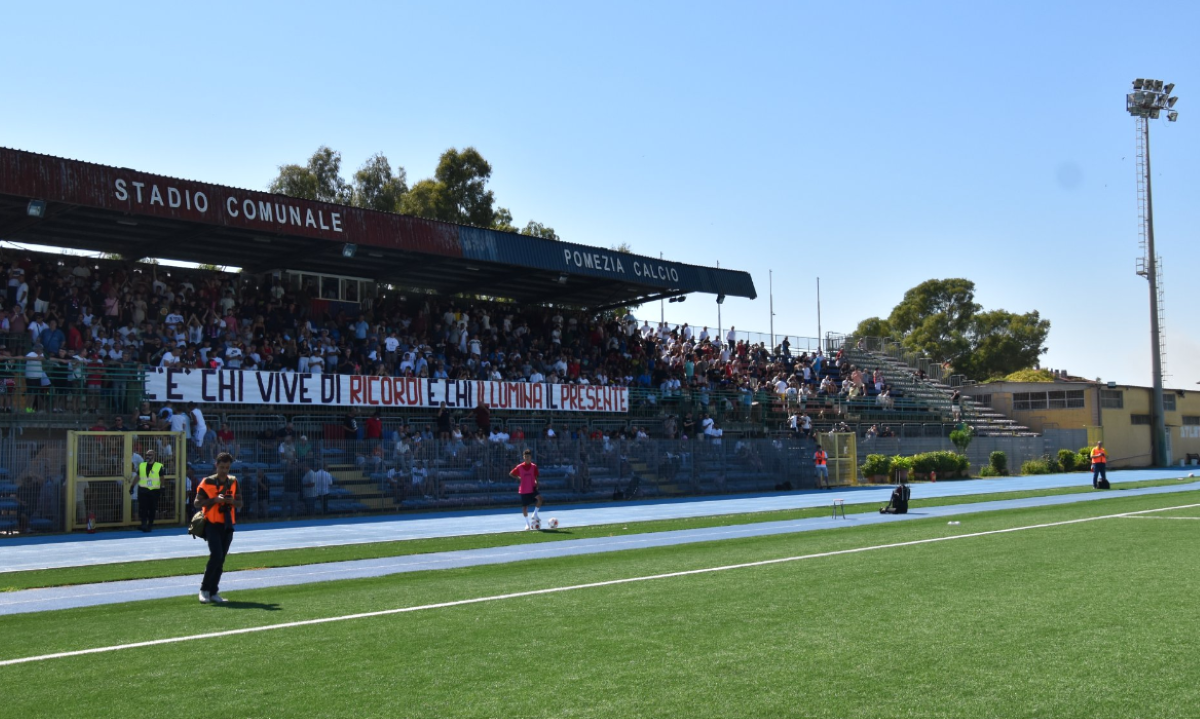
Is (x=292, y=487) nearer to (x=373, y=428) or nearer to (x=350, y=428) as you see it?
(x=350, y=428)

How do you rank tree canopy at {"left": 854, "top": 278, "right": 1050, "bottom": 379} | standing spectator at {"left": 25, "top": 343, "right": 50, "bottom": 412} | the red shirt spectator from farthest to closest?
tree canopy at {"left": 854, "top": 278, "right": 1050, "bottom": 379}, the red shirt spectator, standing spectator at {"left": 25, "top": 343, "right": 50, "bottom": 412}

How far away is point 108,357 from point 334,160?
35.1 m

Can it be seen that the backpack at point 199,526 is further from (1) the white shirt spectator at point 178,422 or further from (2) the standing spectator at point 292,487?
(1) the white shirt spectator at point 178,422

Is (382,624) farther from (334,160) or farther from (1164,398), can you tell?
(1164,398)

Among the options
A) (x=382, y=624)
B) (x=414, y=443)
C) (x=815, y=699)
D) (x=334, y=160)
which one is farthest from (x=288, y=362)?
(x=334, y=160)

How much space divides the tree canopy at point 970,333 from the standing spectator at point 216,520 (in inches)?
3331

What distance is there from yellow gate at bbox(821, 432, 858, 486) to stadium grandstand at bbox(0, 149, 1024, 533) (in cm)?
15

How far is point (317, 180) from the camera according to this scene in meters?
58.5

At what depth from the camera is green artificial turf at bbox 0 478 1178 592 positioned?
15.1 m

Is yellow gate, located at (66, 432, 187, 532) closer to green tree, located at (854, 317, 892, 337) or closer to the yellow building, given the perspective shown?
the yellow building

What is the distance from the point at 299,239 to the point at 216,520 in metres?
20.9

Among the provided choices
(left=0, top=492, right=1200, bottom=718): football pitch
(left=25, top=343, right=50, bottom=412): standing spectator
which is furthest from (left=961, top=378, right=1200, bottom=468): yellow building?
(left=25, top=343, right=50, bottom=412): standing spectator

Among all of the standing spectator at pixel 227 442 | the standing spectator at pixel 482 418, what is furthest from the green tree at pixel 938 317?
the standing spectator at pixel 227 442

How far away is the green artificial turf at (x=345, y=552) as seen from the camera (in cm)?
1510
